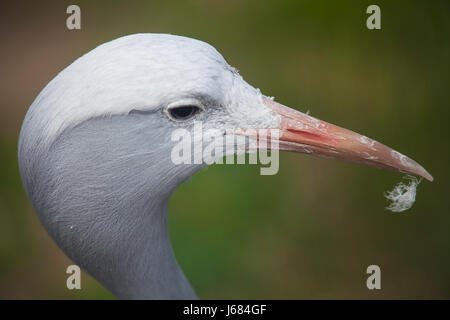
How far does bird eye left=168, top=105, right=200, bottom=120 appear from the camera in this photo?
1.43 meters

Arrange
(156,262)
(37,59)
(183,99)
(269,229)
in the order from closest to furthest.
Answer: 1. (183,99)
2. (156,262)
3. (269,229)
4. (37,59)

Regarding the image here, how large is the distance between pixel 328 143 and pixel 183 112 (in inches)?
20.9

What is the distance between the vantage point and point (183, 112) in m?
1.45

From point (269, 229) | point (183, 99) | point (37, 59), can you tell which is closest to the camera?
point (183, 99)

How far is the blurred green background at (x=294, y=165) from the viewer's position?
3443mm

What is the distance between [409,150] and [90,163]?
9.72 feet

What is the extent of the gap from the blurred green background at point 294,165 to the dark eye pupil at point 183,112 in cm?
215

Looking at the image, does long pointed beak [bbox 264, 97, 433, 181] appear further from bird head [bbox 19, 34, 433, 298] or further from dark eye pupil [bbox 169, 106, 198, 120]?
dark eye pupil [bbox 169, 106, 198, 120]

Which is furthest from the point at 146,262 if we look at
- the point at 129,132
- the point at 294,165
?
the point at 294,165

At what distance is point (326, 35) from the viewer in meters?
3.95

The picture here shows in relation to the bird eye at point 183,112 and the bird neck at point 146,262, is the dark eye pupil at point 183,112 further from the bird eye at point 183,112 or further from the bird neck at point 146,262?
the bird neck at point 146,262

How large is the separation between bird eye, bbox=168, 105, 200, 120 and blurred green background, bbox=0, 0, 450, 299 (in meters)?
2.15
